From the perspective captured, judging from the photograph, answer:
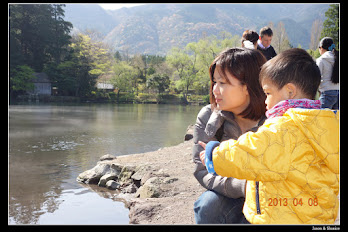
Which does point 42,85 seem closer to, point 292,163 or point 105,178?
point 105,178

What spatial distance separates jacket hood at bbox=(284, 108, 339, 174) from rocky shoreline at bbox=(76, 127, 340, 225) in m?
0.81

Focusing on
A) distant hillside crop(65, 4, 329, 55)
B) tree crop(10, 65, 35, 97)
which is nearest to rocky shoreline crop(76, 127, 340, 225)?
tree crop(10, 65, 35, 97)

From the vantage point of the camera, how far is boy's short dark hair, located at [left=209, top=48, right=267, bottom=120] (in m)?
1.59

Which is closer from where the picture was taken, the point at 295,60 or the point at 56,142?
the point at 295,60

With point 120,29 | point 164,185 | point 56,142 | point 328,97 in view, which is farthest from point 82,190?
point 120,29

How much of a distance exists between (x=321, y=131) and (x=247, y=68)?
0.49 metres

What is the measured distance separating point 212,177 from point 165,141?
845 centimetres

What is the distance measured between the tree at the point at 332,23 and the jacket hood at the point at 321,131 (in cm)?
1887

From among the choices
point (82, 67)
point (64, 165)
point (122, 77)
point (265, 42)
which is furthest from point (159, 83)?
point (265, 42)

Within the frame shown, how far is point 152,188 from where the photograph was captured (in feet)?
12.6

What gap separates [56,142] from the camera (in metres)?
9.70

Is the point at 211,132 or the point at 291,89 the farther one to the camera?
the point at 211,132

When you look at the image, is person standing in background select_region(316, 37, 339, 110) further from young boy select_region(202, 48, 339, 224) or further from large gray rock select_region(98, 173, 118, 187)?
large gray rock select_region(98, 173, 118, 187)
